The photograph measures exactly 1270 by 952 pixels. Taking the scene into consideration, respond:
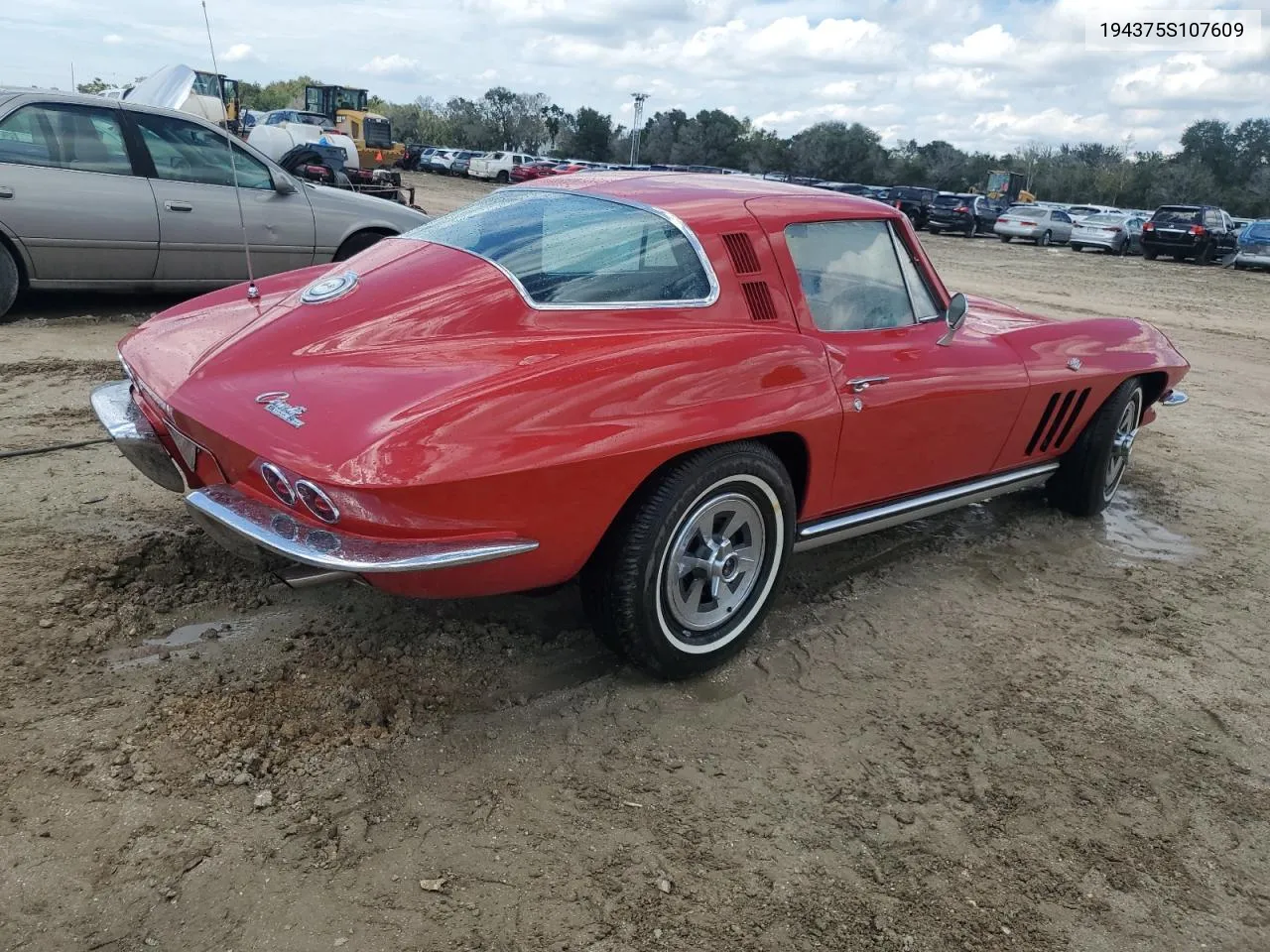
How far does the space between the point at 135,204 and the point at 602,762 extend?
235 inches

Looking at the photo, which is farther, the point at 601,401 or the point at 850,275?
the point at 850,275

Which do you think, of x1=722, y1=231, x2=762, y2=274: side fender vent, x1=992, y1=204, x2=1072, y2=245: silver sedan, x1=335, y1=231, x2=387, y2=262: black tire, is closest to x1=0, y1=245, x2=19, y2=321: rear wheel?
x1=335, y1=231, x2=387, y2=262: black tire

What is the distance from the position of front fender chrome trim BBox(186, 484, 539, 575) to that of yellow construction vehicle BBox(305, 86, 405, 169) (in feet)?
109

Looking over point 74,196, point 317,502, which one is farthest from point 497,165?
point 317,502

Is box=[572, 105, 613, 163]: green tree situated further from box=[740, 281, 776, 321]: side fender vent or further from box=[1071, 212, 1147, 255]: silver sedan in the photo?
box=[740, 281, 776, 321]: side fender vent

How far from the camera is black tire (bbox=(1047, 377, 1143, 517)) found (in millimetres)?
4438

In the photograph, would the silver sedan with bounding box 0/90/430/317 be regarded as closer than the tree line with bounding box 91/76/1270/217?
Yes

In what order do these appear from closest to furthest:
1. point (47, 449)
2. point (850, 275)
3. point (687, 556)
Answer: point (687, 556) → point (850, 275) → point (47, 449)

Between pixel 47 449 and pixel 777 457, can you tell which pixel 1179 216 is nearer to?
pixel 777 457

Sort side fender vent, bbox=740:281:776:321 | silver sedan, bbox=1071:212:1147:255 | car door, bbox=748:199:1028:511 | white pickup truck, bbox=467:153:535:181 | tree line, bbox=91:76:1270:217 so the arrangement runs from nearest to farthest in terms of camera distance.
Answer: side fender vent, bbox=740:281:776:321 → car door, bbox=748:199:1028:511 → silver sedan, bbox=1071:212:1147:255 → white pickup truck, bbox=467:153:535:181 → tree line, bbox=91:76:1270:217

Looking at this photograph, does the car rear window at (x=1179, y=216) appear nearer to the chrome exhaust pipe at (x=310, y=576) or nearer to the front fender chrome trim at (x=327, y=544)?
the front fender chrome trim at (x=327, y=544)

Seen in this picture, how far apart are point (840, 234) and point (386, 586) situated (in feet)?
6.98

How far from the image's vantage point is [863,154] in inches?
2451

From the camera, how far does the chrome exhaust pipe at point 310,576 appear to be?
2299 millimetres
